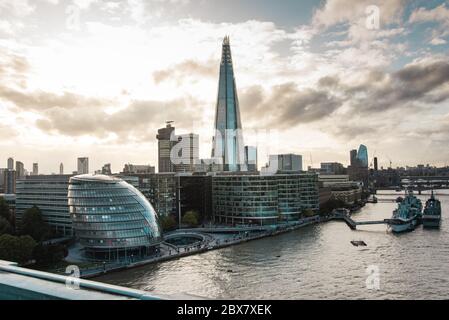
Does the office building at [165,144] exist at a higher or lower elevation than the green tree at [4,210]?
higher

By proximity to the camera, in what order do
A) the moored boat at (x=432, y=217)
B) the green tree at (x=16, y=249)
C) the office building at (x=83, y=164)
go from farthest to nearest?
the office building at (x=83, y=164) < the moored boat at (x=432, y=217) < the green tree at (x=16, y=249)

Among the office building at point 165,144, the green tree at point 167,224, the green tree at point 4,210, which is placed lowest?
the green tree at point 167,224

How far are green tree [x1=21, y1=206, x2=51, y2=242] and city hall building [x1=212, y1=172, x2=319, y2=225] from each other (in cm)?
2262

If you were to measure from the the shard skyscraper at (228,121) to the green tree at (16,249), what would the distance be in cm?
6225

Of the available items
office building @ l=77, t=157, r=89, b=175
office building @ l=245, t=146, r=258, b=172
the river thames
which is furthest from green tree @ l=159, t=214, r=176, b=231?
office building @ l=77, t=157, r=89, b=175

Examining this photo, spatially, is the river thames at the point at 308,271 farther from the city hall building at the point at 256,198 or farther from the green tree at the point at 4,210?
the green tree at the point at 4,210

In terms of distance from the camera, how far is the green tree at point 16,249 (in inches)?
1038

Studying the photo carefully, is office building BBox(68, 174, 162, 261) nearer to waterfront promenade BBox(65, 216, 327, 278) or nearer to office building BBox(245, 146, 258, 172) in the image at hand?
waterfront promenade BBox(65, 216, 327, 278)

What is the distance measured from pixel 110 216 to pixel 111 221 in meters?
0.40

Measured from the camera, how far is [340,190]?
79562 millimetres

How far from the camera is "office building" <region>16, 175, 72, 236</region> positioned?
132ft

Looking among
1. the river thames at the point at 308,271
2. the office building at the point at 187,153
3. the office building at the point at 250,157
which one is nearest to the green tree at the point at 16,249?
the river thames at the point at 308,271
